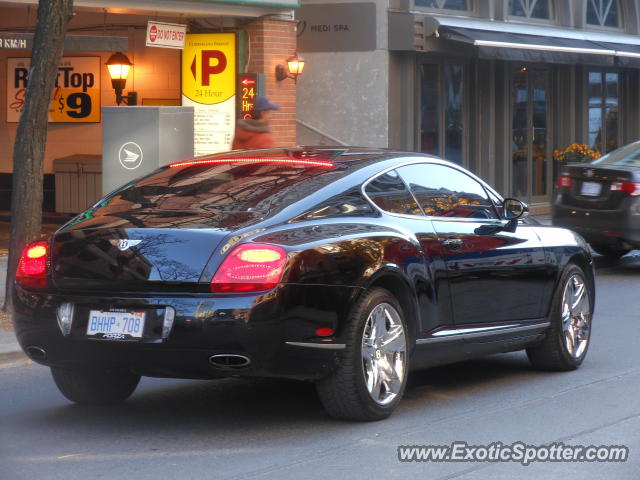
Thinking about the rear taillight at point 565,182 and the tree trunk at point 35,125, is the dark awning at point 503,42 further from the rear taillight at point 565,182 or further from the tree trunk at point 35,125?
the tree trunk at point 35,125

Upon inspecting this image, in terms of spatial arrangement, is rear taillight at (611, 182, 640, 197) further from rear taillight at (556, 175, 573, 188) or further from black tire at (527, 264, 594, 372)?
black tire at (527, 264, 594, 372)

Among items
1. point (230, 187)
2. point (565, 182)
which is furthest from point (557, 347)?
A: point (565, 182)

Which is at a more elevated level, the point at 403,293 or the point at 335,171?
the point at 335,171

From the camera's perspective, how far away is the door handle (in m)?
7.38

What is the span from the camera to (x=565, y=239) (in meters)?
8.59

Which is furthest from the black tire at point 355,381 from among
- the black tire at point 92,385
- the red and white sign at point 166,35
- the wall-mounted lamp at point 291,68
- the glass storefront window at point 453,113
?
the glass storefront window at point 453,113

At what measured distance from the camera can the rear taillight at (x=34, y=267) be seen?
6641 millimetres

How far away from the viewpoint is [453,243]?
743 cm

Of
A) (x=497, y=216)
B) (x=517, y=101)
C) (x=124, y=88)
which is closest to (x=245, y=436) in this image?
(x=497, y=216)

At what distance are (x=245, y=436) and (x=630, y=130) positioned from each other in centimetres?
2292

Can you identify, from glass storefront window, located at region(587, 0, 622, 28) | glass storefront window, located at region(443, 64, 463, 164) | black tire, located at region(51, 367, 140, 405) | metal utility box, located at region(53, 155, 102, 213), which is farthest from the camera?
glass storefront window, located at region(587, 0, 622, 28)

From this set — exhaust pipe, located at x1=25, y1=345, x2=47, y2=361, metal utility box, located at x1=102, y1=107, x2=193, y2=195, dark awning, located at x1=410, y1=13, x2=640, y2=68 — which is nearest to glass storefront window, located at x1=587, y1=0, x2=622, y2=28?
dark awning, located at x1=410, y1=13, x2=640, y2=68

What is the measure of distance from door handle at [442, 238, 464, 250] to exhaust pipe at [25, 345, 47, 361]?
234 cm

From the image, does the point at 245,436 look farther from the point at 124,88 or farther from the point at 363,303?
the point at 124,88
